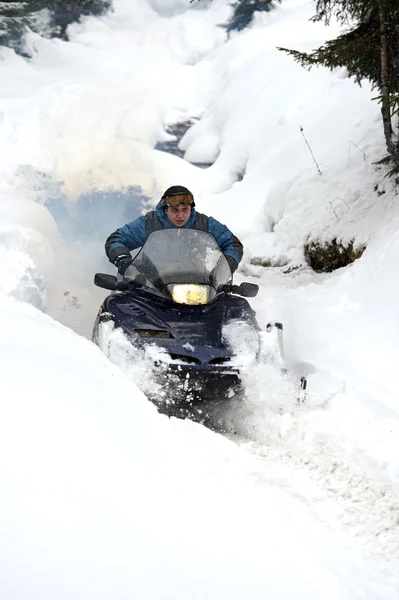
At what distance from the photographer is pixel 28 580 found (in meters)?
1.28

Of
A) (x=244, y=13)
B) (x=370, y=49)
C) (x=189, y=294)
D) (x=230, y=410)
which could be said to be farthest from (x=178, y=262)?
(x=244, y=13)

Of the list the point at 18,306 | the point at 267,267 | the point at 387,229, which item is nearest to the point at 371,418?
the point at 18,306

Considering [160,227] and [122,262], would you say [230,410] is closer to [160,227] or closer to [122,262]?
[122,262]

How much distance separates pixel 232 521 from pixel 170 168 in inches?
645

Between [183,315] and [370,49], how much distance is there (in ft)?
18.0

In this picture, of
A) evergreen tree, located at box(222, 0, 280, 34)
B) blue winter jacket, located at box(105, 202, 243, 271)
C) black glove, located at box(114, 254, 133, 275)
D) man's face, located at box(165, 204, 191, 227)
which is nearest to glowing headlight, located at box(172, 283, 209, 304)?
black glove, located at box(114, 254, 133, 275)

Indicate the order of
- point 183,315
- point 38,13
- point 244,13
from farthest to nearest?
point 244,13
point 38,13
point 183,315

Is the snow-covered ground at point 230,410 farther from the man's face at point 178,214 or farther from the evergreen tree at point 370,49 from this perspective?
the man's face at point 178,214

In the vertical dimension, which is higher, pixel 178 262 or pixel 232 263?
pixel 232 263

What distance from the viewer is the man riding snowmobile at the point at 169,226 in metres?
6.18

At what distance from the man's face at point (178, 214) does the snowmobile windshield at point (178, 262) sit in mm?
588

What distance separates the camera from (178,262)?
5500mm

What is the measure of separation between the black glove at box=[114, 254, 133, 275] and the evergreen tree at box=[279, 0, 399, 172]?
3628mm

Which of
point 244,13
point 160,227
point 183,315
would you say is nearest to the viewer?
point 183,315
